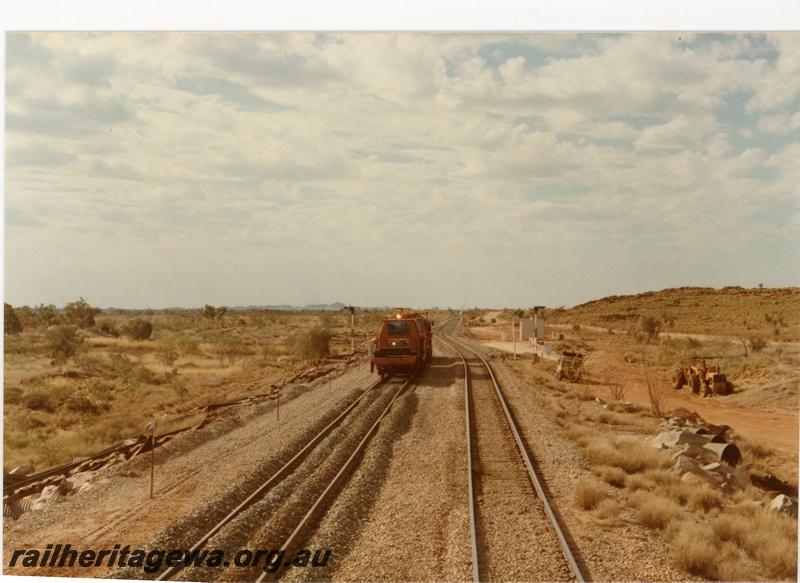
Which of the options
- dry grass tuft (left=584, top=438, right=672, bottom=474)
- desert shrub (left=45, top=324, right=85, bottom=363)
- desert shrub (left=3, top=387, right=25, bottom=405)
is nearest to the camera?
dry grass tuft (left=584, top=438, right=672, bottom=474)

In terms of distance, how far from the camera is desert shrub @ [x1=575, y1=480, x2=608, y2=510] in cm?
1054

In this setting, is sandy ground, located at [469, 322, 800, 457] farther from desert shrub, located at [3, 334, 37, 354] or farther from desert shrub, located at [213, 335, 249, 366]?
desert shrub, located at [3, 334, 37, 354]

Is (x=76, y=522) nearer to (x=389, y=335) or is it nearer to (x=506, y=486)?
(x=506, y=486)

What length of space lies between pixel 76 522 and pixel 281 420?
811cm

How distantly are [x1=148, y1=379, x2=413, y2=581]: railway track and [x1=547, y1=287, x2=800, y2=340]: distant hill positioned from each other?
4977cm

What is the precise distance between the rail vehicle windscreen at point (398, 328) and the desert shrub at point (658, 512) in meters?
17.1

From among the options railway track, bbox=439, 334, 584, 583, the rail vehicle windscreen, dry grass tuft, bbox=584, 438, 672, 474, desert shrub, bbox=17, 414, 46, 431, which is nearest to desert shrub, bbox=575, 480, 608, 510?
railway track, bbox=439, 334, 584, 583

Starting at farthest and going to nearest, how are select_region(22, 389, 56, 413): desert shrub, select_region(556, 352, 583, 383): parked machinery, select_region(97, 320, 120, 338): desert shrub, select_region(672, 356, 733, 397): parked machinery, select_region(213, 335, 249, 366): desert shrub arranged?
select_region(97, 320, 120, 338): desert shrub, select_region(213, 335, 249, 366): desert shrub, select_region(556, 352, 583, 383): parked machinery, select_region(672, 356, 733, 397): parked machinery, select_region(22, 389, 56, 413): desert shrub

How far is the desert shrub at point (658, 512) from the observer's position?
976 cm

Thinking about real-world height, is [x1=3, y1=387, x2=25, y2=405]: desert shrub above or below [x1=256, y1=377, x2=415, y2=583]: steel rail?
below

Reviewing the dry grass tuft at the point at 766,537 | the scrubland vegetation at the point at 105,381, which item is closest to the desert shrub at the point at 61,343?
the scrubland vegetation at the point at 105,381

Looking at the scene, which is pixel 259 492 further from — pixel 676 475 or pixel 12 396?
pixel 12 396

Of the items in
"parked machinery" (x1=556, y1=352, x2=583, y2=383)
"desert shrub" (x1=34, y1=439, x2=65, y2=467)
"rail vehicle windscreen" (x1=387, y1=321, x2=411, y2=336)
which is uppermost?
"rail vehicle windscreen" (x1=387, y1=321, x2=411, y2=336)

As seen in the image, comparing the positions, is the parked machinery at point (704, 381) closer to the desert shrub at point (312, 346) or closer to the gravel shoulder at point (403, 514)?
the gravel shoulder at point (403, 514)
